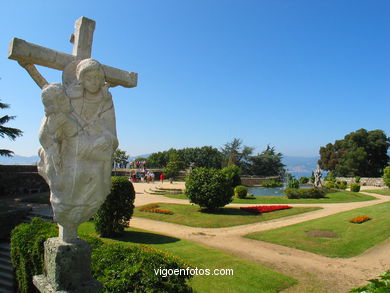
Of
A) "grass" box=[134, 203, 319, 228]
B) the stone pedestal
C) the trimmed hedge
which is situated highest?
the stone pedestal

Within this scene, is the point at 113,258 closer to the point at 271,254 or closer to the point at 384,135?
the point at 271,254

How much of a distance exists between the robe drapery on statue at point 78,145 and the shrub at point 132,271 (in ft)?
3.15

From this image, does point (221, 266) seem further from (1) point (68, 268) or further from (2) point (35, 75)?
(2) point (35, 75)

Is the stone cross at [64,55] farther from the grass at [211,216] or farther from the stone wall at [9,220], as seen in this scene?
the grass at [211,216]

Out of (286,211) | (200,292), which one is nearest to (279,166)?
(286,211)

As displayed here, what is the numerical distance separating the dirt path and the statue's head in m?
6.11

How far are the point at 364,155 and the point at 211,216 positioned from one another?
43.7m

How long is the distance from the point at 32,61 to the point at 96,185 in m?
1.64

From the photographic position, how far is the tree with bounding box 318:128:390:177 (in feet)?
159

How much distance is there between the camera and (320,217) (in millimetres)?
14969

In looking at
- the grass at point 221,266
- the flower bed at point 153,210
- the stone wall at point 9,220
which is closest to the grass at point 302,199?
the flower bed at point 153,210

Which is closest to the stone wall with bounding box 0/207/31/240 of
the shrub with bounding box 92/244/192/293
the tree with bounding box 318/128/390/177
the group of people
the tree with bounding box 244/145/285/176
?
the shrub with bounding box 92/244/192/293

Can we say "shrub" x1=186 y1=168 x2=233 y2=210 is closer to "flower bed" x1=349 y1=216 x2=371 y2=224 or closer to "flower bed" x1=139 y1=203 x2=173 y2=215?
"flower bed" x1=139 y1=203 x2=173 y2=215

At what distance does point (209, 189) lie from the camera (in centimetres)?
1541
